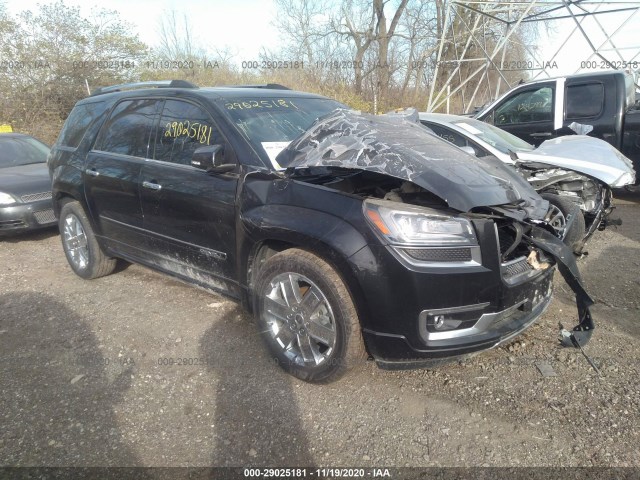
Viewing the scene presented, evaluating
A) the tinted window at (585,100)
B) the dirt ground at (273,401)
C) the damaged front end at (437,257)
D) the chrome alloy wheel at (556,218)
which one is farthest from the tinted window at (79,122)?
the tinted window at (585,100)

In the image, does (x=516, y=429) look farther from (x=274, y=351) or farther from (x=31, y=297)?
(x=31, y=297)

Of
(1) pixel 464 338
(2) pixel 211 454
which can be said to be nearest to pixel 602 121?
(1) pixel 464 338

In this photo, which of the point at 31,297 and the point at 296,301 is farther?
the point at 31,297

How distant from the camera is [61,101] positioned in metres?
14.4

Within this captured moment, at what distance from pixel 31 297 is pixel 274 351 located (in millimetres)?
2864

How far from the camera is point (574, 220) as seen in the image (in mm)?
4348

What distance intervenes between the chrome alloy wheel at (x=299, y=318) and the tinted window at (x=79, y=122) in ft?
9.17

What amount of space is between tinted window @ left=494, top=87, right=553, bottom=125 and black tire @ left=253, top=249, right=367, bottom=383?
19.1 ft

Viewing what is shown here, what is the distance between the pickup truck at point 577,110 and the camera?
262 inches

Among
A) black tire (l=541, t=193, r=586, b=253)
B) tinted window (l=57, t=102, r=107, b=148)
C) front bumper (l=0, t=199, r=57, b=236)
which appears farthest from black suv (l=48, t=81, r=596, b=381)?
front bumper (l=0, t=199, r=57, b=236)

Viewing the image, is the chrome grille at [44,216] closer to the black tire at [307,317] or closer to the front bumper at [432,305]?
the black tire at [307,317]

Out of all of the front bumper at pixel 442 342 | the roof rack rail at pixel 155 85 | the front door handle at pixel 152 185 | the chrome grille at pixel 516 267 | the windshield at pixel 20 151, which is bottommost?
the front bumper at pixel 442 342

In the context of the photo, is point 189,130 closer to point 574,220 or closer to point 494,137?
point 574,220

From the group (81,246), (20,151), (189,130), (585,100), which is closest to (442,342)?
(189,130)
